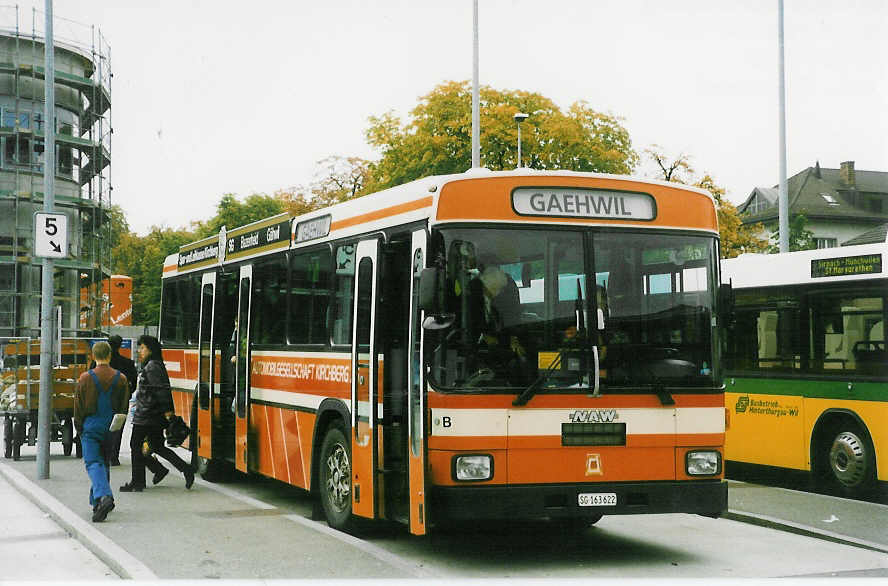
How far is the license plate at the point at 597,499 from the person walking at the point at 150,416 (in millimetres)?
6902

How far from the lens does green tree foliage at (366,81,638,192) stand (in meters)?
40.2

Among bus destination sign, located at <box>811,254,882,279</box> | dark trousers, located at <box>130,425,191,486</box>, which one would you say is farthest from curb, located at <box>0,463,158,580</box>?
bus destination sign, located at <box>811,254,882,279</box>

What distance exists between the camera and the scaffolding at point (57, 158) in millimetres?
15438

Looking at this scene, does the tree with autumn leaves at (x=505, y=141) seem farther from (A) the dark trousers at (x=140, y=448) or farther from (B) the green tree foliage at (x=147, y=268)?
(B) the green tree foliage at (x=147, y=268)

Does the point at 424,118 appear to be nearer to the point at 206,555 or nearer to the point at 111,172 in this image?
the point at 111,172

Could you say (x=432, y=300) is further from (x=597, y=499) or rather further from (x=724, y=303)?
(x=724, y=303)

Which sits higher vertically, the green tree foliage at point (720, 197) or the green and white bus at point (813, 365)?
the green tree foliage at point (720, 197)

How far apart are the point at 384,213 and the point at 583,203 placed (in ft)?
5.99

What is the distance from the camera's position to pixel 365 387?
9578 mm

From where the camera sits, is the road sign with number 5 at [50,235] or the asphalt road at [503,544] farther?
the road sign with number 5 at [50,235]

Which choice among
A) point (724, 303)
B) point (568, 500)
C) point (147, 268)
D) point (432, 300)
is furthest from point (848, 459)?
point (147, 268)

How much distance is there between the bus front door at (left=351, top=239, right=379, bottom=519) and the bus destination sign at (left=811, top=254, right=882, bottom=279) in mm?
6213

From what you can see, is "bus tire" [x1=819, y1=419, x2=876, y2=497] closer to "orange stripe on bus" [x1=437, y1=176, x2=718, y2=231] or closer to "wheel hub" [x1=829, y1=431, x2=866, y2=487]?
"wheel hub" [x1=829, y1=431, x2=866, y2=487]

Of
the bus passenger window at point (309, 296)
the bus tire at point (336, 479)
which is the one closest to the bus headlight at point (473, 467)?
the bus tire at point (336, 479)
